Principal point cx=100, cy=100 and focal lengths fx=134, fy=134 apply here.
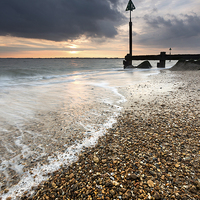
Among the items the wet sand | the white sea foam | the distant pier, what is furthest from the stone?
the distant pier

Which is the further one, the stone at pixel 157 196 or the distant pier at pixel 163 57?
the distant pier at pixel 163 57

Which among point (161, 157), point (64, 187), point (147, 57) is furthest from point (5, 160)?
point (147, 57)

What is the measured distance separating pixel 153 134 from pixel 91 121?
1.61m

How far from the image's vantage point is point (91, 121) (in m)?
3.62

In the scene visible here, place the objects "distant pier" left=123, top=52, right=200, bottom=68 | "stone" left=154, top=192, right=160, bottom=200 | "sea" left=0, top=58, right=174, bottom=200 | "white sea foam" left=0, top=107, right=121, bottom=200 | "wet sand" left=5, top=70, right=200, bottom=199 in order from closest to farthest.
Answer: "stone" left=154, top=192, right=160, bottom=200 < "wet sand" left=5, top=70, right=200, bottom=199 < "white sea foam" left=0, top=107, right=121, bottom=200 < "sea" left=0, top=58, right=174, bottom=200 < "distant pier" left=123, top=52, right=200, bottom=68

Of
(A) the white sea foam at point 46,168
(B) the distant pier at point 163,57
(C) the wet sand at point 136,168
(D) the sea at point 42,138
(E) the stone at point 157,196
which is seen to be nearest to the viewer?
(E) the stone at point 157,196

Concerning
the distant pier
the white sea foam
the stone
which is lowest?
the white sea foam

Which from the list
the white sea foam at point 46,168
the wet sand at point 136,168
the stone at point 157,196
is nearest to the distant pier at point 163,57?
the wet sand at point 136,168

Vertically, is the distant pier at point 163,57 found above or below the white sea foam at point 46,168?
above

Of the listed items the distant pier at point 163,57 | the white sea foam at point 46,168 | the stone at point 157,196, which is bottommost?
the white sea foam at point 46,168

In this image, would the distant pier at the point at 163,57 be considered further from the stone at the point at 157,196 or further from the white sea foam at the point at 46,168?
the stone at the point at 157,196

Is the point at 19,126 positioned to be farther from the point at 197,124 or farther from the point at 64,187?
the point at 197,124

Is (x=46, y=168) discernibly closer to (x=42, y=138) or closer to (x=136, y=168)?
(x=42, y=138)

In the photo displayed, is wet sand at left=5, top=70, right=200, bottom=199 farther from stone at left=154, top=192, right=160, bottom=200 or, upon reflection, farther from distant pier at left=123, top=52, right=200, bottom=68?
distant pier at left=123, top=52, right=200, bottom=68
